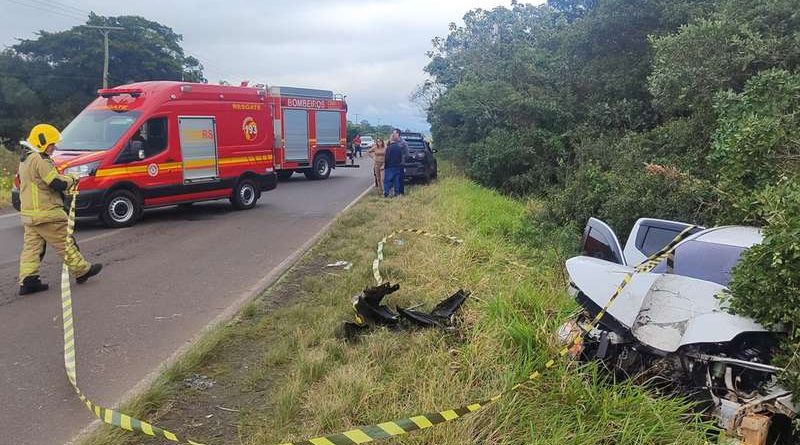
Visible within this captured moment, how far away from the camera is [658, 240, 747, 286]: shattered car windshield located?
13.0ft

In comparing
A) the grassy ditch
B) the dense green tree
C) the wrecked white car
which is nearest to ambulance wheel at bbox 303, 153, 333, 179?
the grassy ditch

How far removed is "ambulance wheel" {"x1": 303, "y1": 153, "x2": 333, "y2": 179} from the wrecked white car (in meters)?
16.4

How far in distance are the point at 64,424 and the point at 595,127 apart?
1269 cm

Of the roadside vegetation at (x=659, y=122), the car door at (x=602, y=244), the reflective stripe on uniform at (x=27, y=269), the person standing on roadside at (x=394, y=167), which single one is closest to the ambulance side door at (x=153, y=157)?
the reflective stripe on uniform at (x=27, y=269)

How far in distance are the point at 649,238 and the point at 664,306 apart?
77.4 inches

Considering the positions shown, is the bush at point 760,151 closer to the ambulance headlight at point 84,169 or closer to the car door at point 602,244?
the car door at point 602,244

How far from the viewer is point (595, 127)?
45.0ft

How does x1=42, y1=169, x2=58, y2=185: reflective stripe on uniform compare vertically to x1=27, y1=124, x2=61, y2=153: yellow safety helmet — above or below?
below

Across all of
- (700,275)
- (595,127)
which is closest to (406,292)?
(700,275)

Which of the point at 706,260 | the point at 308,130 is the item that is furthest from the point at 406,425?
the point at 308,130

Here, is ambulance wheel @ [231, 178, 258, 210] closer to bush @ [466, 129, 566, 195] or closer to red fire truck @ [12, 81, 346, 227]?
red fire truck @ [12, 81, 346, 227]

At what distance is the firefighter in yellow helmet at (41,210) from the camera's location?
613cm

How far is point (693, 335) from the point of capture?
3.28 m

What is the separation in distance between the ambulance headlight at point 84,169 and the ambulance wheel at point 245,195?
10.3 ft
